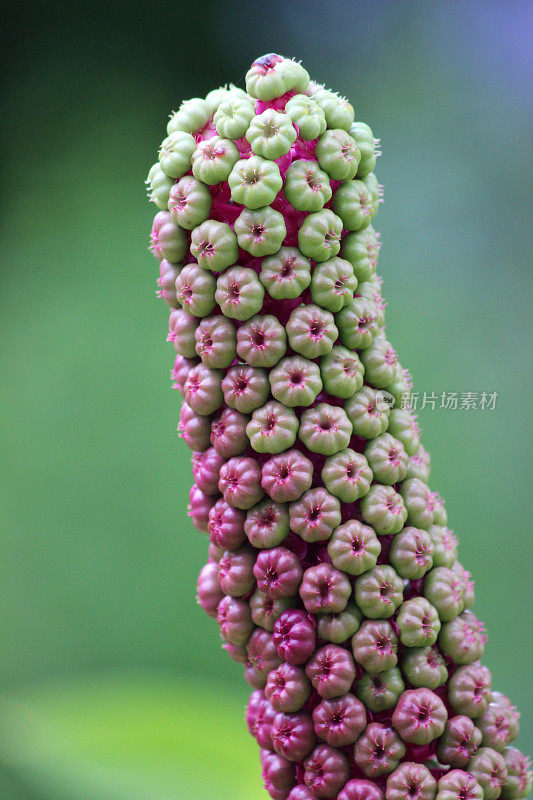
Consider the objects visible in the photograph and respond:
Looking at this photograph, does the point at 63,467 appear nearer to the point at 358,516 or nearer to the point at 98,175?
the point at 98,175

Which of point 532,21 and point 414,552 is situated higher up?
point 532,21

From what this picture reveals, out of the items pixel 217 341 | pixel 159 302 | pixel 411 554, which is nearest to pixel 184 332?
pixel 217 341

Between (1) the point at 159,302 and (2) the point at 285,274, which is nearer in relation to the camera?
(2) the point at 285,274

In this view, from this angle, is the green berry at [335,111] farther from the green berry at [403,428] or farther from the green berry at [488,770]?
the green berry at [488,770]

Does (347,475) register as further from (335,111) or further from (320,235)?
(335,111)

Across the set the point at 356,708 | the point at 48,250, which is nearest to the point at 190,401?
the point at 356,708
